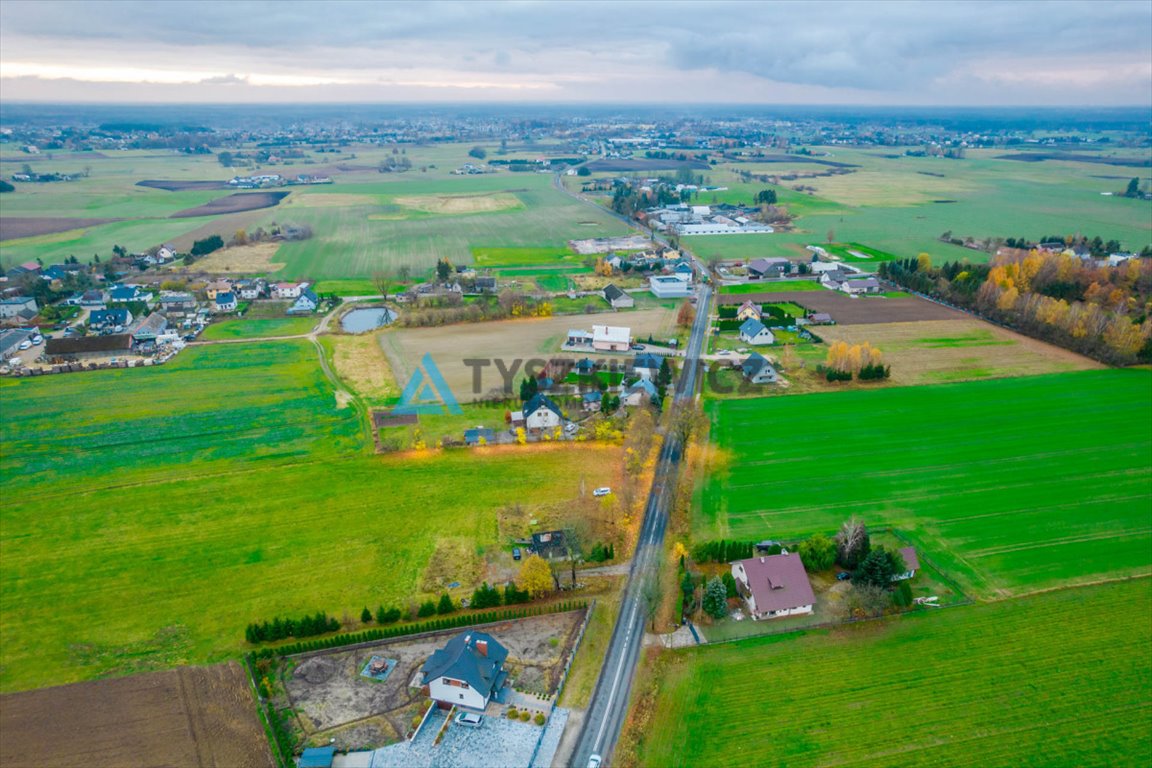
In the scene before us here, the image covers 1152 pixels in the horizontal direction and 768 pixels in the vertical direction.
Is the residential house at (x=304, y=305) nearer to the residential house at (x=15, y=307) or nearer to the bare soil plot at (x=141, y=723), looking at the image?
the residential house at (x=15, y=307)

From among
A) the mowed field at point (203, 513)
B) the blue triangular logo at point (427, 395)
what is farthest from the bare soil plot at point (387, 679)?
the blue triangular logo at point (427, 395)

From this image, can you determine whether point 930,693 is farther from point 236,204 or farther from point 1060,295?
point 236,204

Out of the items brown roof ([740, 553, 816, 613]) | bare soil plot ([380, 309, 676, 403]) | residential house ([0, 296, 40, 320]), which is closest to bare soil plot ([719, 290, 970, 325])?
bare soil plot ([380, 309, 676, 403])

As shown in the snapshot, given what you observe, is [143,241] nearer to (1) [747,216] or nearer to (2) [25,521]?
(2) [25,521]

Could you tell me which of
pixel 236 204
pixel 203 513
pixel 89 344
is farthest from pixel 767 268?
pixel 236 204

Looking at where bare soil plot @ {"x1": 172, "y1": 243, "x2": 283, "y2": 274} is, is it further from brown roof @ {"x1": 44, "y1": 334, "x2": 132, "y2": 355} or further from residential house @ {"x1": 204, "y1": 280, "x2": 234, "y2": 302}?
brown roof @ {"x1": 44, "y1": 334, "x2": 132, "y2": 355}
